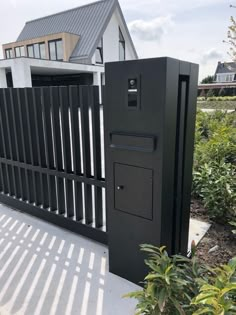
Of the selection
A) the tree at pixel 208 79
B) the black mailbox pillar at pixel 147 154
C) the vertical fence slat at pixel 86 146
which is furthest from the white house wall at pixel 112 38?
the tree at pixel 208 79

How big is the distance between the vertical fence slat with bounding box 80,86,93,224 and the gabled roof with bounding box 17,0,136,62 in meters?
16.8

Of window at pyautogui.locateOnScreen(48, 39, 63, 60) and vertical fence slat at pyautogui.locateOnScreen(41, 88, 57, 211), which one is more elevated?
window at pyautogui.locateOnScreen(48, 39, 63, 60)

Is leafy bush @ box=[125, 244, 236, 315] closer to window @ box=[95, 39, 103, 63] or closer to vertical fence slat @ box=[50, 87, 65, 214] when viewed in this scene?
vertical fence slat @ box=[50, 87, 65, 214]

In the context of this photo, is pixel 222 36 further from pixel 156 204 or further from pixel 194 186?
pixel 156 204

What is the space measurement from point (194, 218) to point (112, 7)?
67.1 feet

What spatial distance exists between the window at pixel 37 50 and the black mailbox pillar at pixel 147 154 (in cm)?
2009

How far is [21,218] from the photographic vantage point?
279cm

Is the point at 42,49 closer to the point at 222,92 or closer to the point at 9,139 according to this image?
the point at 222,92

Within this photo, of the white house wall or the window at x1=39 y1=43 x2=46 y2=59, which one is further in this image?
the white house wall

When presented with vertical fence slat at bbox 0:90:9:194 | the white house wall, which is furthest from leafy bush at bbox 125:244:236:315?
the white house wall

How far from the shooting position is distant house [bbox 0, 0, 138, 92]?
17.6m

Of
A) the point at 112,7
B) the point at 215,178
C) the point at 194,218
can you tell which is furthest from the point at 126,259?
the point at 112,7

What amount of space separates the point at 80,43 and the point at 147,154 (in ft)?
62.7

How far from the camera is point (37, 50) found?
19.5 meters
